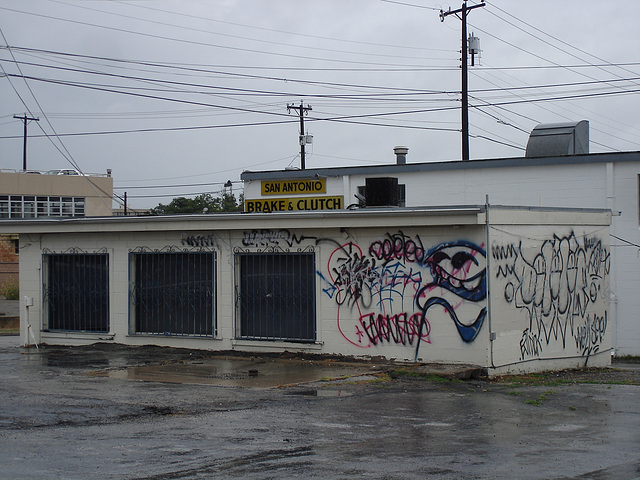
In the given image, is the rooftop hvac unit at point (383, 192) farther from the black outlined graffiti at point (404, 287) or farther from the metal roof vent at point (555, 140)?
the metal roof vent at point (555, 140)

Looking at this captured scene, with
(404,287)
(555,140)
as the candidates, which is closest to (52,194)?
(555,140)

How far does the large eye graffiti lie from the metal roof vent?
1072cm

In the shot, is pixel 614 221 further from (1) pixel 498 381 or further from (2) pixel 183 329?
(2) pixel 183 329

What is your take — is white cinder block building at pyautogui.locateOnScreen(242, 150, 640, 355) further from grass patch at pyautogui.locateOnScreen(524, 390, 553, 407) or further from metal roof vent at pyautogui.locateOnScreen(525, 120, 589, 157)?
grass patch at pyautogui.locateOnScreen(524, 390, 553, 407)

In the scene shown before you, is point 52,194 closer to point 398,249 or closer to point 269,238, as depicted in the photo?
point 269,238

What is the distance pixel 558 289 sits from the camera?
15.8 meters

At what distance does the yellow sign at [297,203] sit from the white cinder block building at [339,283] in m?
7.61

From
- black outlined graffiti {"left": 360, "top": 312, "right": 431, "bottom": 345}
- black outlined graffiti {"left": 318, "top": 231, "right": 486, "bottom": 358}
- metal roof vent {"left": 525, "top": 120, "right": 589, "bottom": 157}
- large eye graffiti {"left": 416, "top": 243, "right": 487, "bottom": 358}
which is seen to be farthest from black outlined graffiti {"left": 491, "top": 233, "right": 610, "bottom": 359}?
metal roof vent {"left": 525, "top": 120, "right": 589, "bottom": 157}

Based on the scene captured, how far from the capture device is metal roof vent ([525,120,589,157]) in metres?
23.7

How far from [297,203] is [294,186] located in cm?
57

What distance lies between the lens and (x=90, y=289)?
57.6 feet

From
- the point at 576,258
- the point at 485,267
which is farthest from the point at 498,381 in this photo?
the point at 576,258

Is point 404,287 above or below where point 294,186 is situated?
below

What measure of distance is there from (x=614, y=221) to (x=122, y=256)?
13034 millimetres
